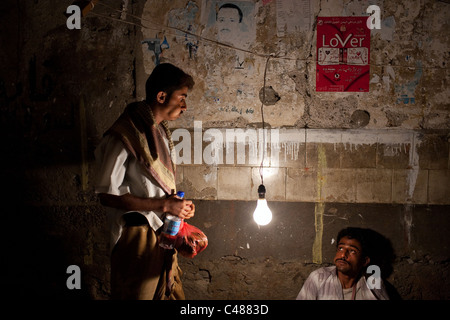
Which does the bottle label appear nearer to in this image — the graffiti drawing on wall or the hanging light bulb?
the hanging light bulb

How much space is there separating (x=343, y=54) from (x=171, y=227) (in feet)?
9.84

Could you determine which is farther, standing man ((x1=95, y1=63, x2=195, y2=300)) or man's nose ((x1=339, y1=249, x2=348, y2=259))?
man's nose ((x1=339, y1=249, x2=348, y2=259))

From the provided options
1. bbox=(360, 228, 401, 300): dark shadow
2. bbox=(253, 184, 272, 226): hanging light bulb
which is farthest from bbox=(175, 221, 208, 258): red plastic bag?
bbox=(360, 228, 401, 300): dark shadow

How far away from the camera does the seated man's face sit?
330 cm

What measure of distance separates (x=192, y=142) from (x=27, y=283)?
3073mm

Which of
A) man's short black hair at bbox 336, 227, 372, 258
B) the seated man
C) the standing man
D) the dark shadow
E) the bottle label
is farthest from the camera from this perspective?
the dark shadow

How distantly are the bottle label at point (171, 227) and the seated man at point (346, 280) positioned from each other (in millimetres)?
1830

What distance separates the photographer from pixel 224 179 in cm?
392

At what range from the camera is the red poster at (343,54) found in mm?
3709

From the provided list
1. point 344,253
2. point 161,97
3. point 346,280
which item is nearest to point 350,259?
point 344,253

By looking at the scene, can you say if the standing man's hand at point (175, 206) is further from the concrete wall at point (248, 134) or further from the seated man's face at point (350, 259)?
the seated man's face at point (350, 259)

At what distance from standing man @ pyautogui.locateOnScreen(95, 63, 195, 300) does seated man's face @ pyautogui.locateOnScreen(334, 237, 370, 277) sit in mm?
1861
